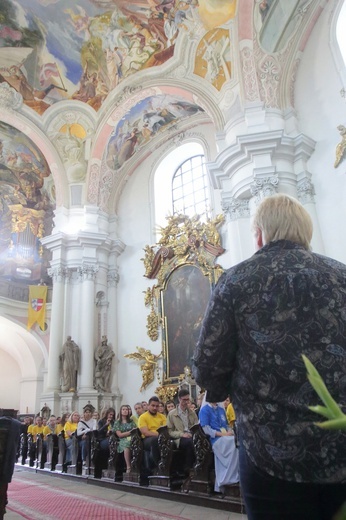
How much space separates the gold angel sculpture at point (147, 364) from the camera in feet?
37.9

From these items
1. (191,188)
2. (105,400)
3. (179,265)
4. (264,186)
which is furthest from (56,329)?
(264,186)

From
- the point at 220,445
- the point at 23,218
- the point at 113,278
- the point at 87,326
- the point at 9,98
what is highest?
the point at 9,98

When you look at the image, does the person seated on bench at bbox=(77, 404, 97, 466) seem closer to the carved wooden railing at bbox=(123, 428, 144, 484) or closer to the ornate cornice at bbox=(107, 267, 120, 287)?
the carved wooden railing at bbox=(123, 428, 144, 484)

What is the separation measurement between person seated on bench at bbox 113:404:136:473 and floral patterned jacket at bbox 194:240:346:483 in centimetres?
536

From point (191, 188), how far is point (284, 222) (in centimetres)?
1206

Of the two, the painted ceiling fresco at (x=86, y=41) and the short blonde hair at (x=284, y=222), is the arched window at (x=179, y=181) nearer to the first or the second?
the painted ceiling fresco at (x=86, y=41)

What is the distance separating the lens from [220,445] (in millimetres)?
4473

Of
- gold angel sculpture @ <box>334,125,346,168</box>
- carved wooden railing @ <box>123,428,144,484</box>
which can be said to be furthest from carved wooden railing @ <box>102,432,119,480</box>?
gold angel sculpture @ <box>334,125,346,168</box>

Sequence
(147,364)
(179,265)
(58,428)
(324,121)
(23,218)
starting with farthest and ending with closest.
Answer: (23,218) < (179,265) < (147,364) < (58,428) < (324,121)

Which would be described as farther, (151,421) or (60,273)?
(60,273)

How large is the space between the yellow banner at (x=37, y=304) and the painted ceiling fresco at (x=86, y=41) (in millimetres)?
5828

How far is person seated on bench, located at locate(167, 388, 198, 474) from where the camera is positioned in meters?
5.32

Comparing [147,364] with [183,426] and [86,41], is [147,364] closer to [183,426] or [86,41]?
[183,426]

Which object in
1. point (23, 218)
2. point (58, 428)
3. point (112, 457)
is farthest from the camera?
point (23, 218)
